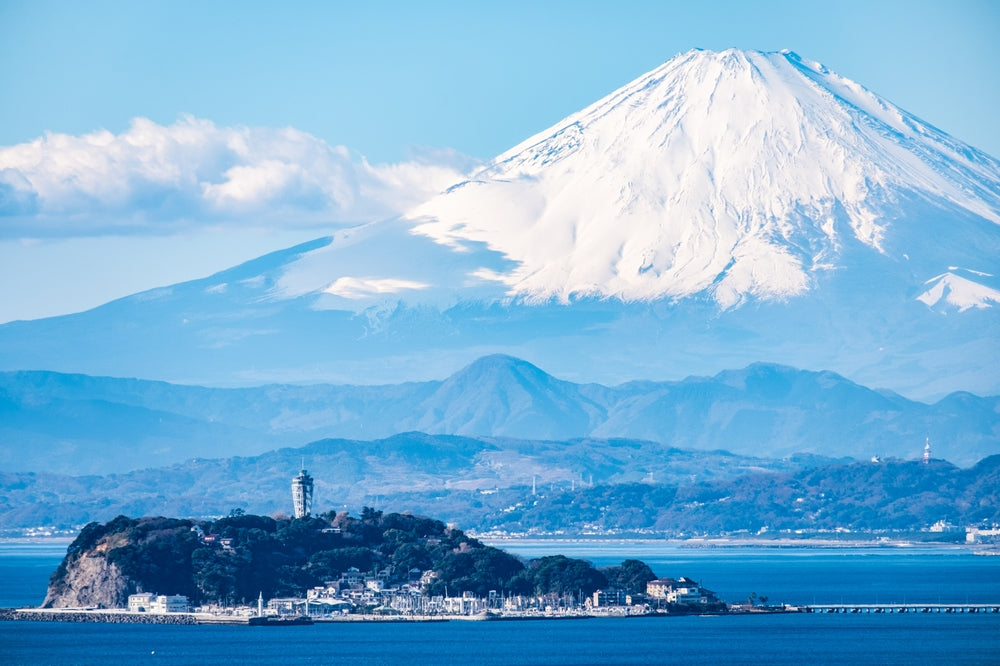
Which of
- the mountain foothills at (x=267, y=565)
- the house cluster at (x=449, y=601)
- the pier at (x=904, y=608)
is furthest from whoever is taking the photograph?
the pier at (x=904, y=608)

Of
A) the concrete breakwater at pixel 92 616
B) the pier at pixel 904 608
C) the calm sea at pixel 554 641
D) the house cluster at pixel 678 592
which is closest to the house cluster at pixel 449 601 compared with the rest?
the house cluster at pixel 678 592

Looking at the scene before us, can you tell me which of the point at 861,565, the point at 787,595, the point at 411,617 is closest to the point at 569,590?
the point at 411,617

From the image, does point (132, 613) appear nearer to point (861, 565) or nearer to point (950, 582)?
point (950, 582)

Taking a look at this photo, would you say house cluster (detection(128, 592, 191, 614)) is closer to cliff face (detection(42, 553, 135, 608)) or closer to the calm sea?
cliff face (detection(42, 553, 135, 608))

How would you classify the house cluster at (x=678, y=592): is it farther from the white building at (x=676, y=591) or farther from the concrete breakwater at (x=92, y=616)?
the concrete breakwater at (x=92, y=616)

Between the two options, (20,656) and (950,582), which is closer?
(20,656)

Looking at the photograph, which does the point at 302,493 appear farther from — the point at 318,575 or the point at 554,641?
the point at 554,641
